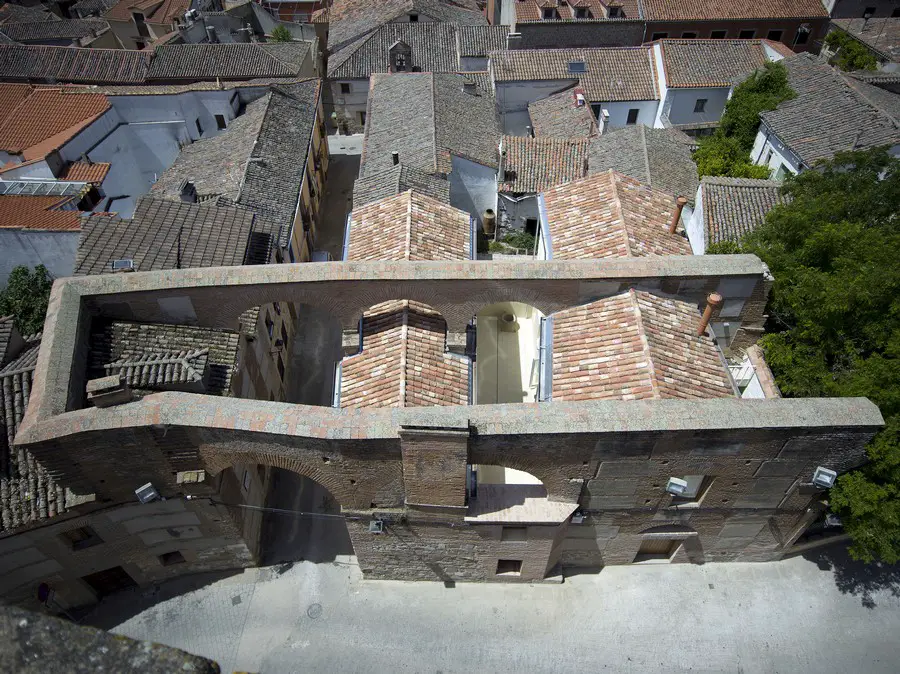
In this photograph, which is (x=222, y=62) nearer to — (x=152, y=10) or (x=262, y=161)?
(x=262, y=161)

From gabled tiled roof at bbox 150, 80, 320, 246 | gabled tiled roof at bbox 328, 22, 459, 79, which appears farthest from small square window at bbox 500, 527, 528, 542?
gabled tiled roof at bbox 328, 22, 459, 79

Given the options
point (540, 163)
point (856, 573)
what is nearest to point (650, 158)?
point (540, 163)

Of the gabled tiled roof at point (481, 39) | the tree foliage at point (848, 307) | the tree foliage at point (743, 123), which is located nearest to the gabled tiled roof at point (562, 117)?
the tree foliage at point (743, 123)

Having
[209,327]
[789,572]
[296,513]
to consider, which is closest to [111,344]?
[209,327]

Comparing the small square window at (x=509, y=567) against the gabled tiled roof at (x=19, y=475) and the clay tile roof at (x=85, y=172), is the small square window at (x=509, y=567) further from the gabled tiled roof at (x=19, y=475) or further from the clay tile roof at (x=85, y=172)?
the clay tile roof at (x=85, y=172)

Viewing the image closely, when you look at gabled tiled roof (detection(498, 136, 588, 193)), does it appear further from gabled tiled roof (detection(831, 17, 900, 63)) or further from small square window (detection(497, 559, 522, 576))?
gabled tiled roof (detection(831, 17, 900, 63))
